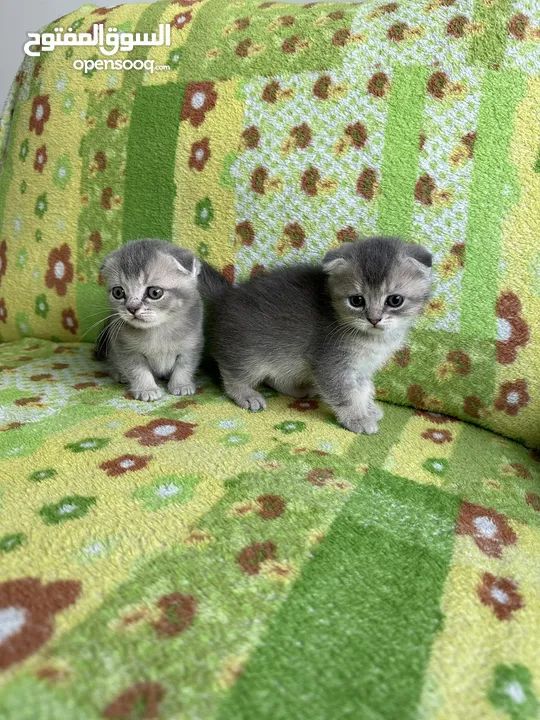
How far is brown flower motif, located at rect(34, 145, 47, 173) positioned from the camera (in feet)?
4.91

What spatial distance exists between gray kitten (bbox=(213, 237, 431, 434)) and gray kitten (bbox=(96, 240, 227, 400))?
7 cm

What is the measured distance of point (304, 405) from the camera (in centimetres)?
125

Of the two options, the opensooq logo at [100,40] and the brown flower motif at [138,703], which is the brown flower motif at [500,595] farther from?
the opensooq logo at [100,40]

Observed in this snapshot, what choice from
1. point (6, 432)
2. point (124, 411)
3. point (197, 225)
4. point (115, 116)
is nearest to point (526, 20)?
point (197, 225)

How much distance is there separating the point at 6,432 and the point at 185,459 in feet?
1.11

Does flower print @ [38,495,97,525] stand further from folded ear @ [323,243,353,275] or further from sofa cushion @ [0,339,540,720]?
folded ear @ [323,243,353,275]

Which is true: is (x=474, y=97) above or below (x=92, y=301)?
above

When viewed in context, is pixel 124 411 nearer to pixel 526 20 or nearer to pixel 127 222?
pixel 127 222

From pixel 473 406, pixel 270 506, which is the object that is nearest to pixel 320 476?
pixel 270 506

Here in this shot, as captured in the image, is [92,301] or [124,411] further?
[92,301]

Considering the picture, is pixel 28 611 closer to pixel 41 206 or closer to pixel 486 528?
pixel 486 528

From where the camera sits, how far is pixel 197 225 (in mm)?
1360

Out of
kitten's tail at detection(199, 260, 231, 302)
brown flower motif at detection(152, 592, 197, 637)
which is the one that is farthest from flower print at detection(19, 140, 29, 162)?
brown flower motif at detection(152, 592, 197, 637)

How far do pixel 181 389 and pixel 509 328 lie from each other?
2.36 feet
